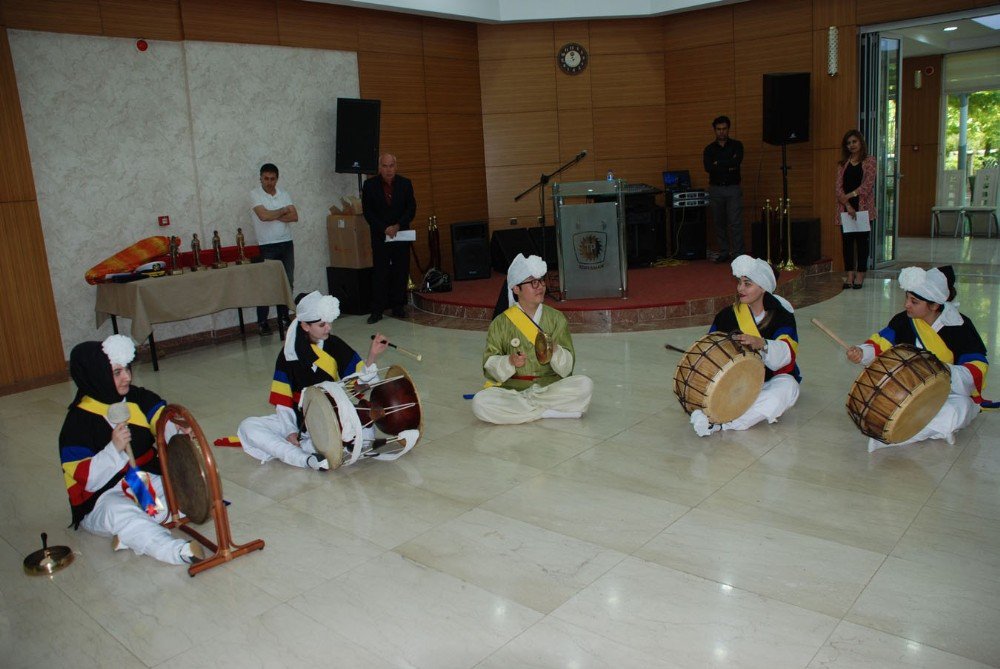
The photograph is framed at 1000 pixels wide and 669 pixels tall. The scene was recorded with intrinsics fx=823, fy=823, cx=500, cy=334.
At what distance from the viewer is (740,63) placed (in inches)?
430

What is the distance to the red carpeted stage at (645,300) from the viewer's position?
25.8ft

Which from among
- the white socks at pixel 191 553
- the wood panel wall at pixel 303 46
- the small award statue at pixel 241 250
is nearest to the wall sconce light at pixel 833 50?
the wood panel wall at pixel 303 46

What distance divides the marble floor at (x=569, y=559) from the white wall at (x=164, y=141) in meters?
3.00

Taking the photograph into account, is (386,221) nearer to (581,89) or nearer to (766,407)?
(581,89)

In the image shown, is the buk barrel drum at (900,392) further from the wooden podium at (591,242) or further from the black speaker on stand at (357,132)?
the black speaker on stand at (357,132)

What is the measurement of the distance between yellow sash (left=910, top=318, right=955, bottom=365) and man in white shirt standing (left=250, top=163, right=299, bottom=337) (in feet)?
19.2

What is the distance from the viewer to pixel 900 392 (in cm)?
394

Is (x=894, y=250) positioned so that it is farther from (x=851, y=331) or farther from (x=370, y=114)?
(x=370, y=114)

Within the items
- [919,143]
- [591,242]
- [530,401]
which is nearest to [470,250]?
[591,242]

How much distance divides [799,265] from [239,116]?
677 centimetres

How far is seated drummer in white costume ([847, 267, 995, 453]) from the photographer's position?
4297 mm

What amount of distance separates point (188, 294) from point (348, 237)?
235 centimetres

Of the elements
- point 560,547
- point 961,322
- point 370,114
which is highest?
point 370,114

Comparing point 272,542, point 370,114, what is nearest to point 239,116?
point 370,114
